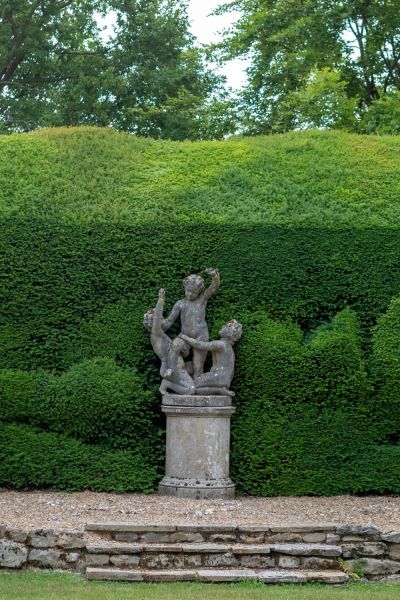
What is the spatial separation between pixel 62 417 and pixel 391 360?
393cm

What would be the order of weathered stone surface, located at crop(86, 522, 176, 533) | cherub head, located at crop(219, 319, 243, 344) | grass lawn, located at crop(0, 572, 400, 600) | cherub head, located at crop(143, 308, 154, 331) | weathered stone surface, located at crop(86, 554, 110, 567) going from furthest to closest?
cherub head, located at crop(143, 308, 154, 331)
cherub head, located at crop(219, 319, 243, 344)
weathered stone surface, located at crop(86, 522, 176, 533)
weathered stone surface, located at crop(86, 554, 110, 567)
grass lawn, located at crop(0, 572, 400, 600)

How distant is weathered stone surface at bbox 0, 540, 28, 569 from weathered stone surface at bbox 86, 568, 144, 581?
62 cm

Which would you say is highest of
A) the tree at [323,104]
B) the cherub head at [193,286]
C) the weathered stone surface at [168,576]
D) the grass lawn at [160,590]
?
the tree at [323,104]

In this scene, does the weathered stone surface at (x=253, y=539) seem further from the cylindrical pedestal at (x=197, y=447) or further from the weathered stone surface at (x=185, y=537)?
the cylindrical pedestal at (x=197, y=447)

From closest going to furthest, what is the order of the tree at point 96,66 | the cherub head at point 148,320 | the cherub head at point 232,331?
1. the cherub head at point 232,331
2. the cherub head at point 148,320
3. the tree at point 96,66

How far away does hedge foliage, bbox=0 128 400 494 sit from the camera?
35.0ft

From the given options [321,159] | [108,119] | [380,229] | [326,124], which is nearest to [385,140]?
[321,159]

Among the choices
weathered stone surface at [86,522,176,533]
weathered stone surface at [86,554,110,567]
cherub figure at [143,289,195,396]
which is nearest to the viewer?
weathered stone surface at [86,554,110,567]

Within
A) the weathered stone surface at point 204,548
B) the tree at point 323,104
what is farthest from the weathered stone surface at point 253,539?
the tree at point 323,104

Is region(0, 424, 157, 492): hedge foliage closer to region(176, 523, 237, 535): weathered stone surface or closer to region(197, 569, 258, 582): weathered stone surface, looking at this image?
region(176, 523, 237, 535): weathered stone surface

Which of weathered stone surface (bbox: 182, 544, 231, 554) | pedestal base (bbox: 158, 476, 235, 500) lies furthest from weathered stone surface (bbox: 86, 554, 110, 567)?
pedestal base (bbox: 158, 476, 235, 500)

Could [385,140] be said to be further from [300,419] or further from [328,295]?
[300,419]

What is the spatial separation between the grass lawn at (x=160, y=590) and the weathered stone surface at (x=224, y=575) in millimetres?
76

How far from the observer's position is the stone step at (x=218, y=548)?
7539mm
